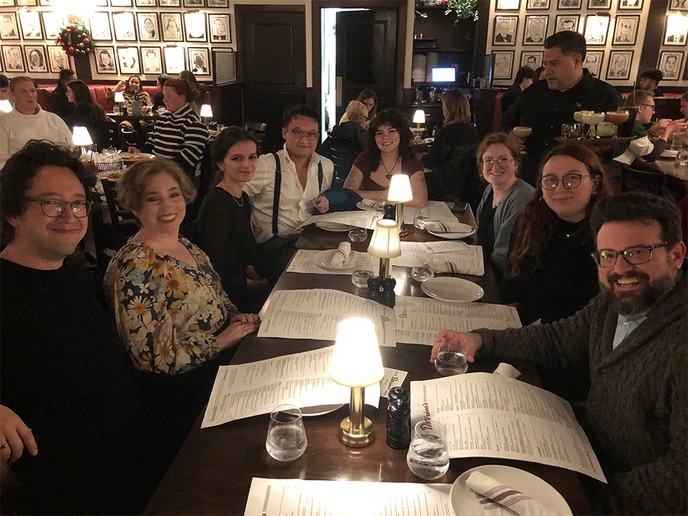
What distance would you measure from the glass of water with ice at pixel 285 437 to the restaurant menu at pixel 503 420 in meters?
0.26

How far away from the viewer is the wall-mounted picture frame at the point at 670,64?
7.18 metres

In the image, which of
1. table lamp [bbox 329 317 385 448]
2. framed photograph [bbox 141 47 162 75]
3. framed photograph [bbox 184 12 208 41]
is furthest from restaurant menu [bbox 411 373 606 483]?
framed photograph [bbox 141 47 162 75]

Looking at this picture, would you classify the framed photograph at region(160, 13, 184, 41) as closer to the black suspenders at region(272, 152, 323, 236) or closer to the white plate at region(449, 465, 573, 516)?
the black suspenders at region(272, 152, 323, 236)

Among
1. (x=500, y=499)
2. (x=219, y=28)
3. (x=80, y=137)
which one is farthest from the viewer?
(x=219, y=28)

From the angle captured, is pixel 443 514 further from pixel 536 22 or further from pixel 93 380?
pixel 536 22

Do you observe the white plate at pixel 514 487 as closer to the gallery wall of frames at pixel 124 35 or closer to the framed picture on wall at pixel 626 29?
the framed picture on wall at pixel 626 29

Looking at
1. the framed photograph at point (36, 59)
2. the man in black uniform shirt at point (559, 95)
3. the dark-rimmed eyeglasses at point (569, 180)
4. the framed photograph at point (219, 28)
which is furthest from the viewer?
the framed photograph at point (36, 59)

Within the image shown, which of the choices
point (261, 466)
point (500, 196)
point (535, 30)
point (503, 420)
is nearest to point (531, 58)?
point (535, 30)

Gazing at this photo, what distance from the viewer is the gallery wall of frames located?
7.64 meters

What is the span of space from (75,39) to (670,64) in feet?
28.5

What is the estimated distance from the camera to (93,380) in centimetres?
136

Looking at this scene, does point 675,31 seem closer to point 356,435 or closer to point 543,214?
point 543,214

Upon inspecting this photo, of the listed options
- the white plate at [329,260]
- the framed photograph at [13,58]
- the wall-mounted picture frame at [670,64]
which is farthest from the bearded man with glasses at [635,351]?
the framed photograph at [13,58]

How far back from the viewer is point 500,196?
2.63m
